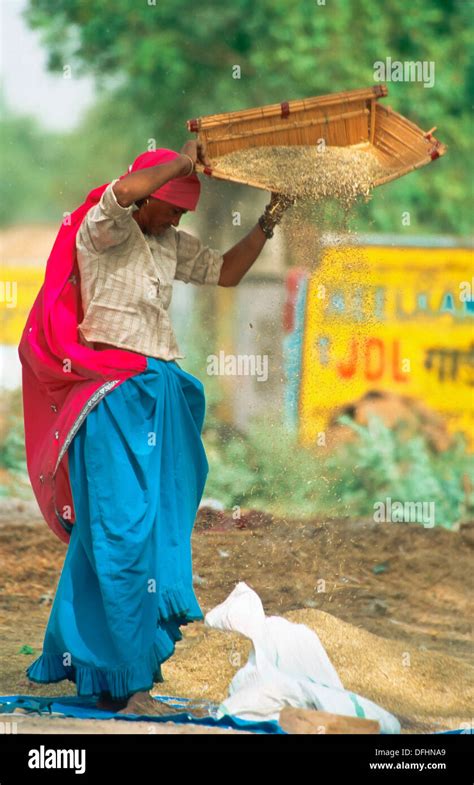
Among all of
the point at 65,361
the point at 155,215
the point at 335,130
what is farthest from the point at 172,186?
the point at 335,130

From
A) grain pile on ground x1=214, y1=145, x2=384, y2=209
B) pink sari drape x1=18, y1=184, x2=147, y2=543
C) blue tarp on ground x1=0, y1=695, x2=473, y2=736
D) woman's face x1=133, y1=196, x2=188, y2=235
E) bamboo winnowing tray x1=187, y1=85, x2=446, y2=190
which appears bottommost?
blue tarp on ground x1=0, y1=695, x2=473, y2=736

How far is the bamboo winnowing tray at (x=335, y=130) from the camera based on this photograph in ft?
15.5

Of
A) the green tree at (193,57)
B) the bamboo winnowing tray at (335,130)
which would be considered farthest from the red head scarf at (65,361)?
the green tree at (193,57)

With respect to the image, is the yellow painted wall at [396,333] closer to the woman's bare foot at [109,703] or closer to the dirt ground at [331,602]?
the dirt ground at [331,602]

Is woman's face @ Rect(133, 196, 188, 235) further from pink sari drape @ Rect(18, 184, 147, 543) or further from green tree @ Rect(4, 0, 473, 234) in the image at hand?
green tree @ Rect(4, 0, 473, 234)

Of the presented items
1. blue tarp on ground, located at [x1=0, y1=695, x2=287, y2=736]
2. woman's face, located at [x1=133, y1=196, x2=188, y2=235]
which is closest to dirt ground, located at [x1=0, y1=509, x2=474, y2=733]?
blue tarp on ground, located at [x1=0, y1=695, x2=287, y2=736]

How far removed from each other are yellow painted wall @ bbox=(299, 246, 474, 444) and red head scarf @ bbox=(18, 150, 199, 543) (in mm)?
3491

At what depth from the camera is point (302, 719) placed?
418cm

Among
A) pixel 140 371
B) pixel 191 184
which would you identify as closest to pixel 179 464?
pixel 140 371

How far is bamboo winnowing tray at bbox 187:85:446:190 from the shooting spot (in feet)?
15.5

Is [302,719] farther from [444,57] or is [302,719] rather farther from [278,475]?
[444,57]

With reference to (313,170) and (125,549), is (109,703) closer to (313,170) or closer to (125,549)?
(125,549)

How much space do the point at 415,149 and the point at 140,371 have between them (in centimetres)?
143

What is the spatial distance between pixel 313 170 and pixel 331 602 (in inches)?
104
